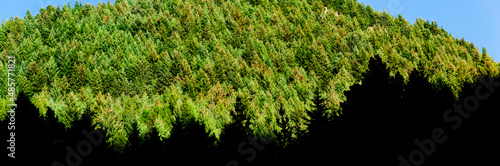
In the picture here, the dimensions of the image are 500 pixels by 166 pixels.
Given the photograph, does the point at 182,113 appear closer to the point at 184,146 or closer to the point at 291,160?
the point at 184,146

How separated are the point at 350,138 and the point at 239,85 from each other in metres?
38.1

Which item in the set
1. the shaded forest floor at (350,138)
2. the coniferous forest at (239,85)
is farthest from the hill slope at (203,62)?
the shaded forest floor at (350,138)

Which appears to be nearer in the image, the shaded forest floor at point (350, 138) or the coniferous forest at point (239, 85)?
the shaded forest floor at point (350, 138)

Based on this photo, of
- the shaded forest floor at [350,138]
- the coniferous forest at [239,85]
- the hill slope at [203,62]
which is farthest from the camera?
the hill slope at [203,62]

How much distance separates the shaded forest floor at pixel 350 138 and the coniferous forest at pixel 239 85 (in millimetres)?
Answer: 79

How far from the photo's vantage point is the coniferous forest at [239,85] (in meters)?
16.0

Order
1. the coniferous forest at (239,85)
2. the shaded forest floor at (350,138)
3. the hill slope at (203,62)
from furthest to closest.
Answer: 1. the hill slope at (203,62)
2. the coniferous forest at (239,85)
3. the shaded forest floor at (350,138)

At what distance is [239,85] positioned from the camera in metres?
53.1

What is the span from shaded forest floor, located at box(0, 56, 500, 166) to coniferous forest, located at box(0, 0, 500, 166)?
8 centimetres

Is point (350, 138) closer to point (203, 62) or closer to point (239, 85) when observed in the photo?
point (239, 85)

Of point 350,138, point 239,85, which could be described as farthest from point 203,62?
point 350,138

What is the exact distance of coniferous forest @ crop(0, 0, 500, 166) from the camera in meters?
16.0

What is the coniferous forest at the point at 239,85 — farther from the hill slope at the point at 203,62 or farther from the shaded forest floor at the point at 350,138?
the hill slope at the point at 203,62

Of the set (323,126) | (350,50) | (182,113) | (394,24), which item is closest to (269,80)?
(182,113)
